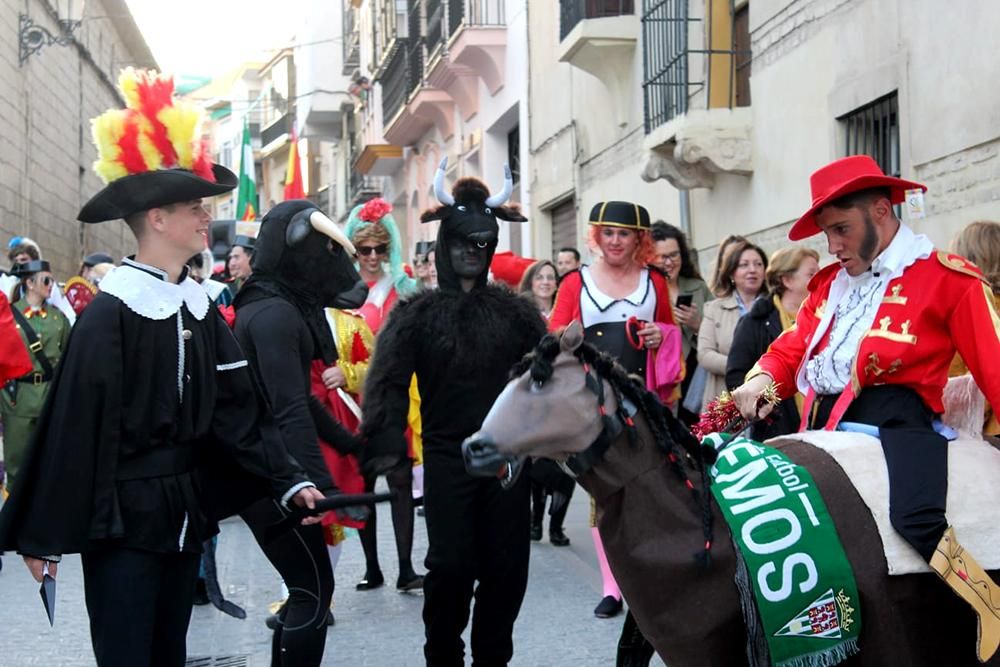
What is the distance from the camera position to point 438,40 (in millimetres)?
25969

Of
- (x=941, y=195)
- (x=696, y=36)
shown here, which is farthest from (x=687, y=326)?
(x=696, y=36)

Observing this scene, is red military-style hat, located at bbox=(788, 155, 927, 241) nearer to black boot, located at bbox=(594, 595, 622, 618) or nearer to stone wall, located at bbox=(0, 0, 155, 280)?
black boot, located at bbox=(594, 595, 622, 618)

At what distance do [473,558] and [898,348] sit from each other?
183 centimetres

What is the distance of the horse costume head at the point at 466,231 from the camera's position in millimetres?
5445

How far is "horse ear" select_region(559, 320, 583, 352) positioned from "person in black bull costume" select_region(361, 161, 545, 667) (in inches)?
54.3

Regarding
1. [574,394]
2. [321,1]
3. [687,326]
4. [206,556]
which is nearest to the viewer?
[574,394]

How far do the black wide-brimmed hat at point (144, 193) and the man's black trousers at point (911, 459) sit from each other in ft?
7.26

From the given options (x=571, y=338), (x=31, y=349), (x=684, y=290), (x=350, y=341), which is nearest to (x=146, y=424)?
(x=571, y=338)

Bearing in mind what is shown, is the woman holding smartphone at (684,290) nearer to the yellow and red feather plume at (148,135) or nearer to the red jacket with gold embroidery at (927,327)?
the red jacket with gold embroidery at (927,327)

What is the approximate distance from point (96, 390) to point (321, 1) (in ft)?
167

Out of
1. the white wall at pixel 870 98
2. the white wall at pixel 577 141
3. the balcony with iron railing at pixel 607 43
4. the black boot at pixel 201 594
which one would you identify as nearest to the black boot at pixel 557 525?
the black boot at pixel 201 594

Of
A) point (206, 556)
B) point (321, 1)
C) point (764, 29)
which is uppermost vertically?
point (321, 1)

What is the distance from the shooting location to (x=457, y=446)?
5.24m

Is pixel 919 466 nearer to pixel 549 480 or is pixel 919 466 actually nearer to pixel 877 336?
pixel 877 336
